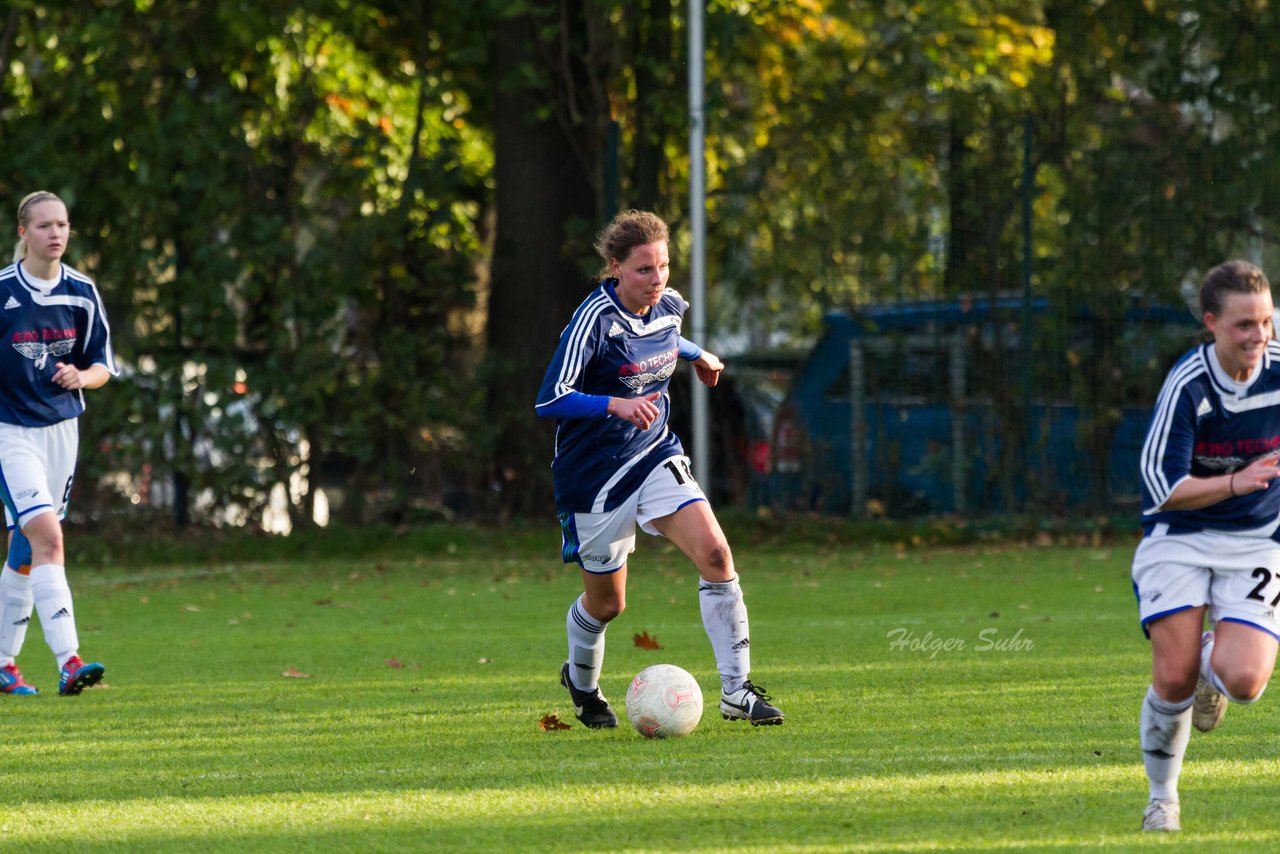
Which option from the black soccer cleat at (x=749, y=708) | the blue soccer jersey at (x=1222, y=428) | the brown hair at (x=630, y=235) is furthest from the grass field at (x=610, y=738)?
the brown hair at (x=630, y=235)

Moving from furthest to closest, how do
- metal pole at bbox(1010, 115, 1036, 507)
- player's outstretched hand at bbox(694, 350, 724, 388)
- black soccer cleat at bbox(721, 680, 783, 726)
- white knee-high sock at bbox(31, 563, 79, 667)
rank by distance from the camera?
metal pole at bbox(1010, 115, 1036, 507), white knee-high sock at bbox(31, 563, 79, 667), player's outstretched hand at bbox(694, 350, 724, 388), black soccer cleat at bbox(721, 680, 783, 726)

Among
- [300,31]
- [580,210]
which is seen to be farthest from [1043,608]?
[300,31]

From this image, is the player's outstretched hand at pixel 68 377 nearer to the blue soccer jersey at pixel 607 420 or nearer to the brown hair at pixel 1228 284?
the blue soccer jersey at pixel 607 420

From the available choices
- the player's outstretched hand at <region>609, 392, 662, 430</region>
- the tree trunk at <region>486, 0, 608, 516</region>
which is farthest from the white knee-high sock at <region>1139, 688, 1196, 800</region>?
the tree trunk at <region>486, 0, 608, 516</region>

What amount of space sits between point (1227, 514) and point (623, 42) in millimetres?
11334

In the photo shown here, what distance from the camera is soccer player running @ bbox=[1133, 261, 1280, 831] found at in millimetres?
4824

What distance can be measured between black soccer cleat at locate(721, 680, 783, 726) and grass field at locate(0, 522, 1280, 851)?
59mm

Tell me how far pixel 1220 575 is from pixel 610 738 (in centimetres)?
249

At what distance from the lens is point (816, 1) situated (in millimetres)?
16359

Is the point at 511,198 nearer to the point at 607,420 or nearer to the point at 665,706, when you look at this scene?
the point at 607,420

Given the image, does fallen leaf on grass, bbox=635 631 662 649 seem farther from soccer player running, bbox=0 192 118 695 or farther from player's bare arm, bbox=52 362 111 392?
player's bare arm, bbox=52 362 111 392

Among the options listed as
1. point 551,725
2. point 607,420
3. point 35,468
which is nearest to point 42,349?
point 35,468

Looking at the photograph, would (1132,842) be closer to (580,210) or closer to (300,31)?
(580,210)

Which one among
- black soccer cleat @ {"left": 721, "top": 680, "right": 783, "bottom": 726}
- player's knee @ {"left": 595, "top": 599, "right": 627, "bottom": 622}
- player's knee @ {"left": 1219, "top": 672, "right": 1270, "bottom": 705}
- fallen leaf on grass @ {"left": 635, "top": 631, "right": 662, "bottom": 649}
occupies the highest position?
player's knee @ {"left": 1219, "top": 672, "right": 1270, "bottom": 705}
